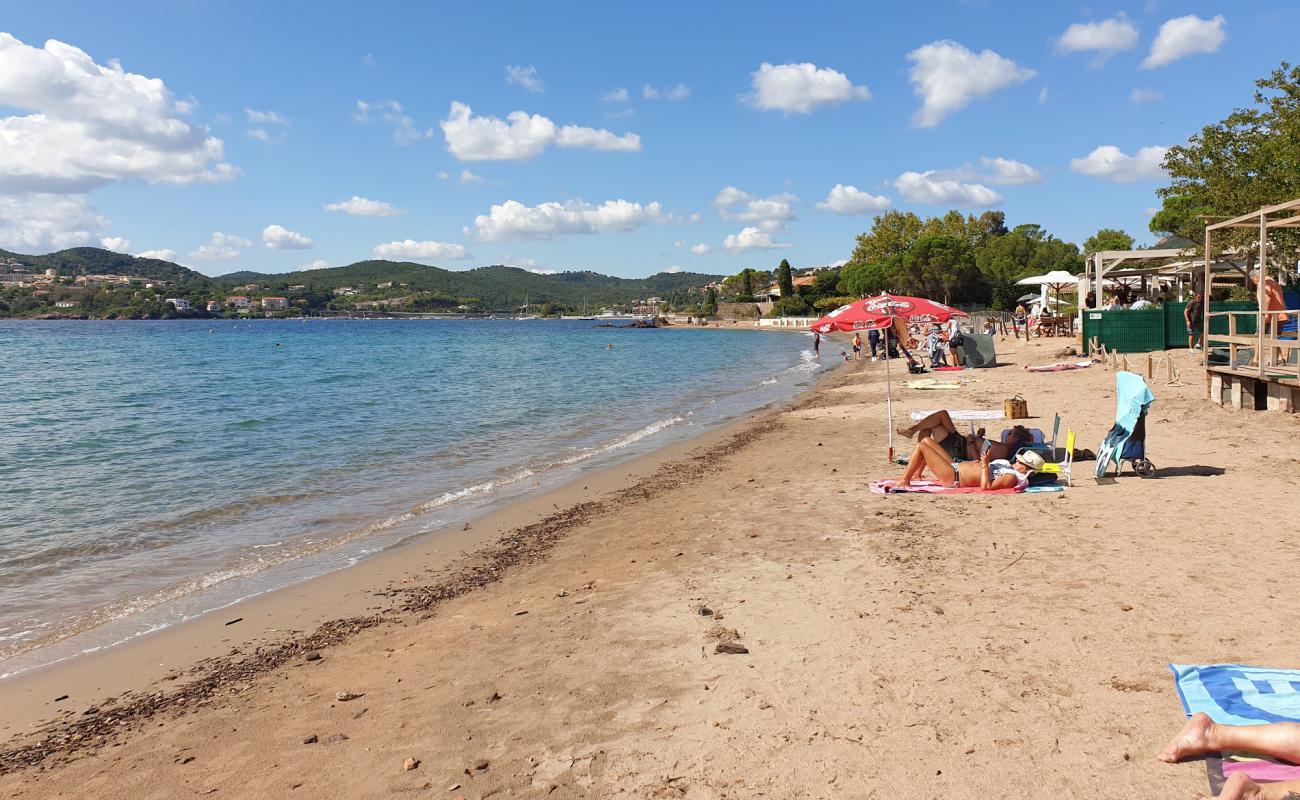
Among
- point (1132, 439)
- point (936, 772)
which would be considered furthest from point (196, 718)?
point (1132, 439)

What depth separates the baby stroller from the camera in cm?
842

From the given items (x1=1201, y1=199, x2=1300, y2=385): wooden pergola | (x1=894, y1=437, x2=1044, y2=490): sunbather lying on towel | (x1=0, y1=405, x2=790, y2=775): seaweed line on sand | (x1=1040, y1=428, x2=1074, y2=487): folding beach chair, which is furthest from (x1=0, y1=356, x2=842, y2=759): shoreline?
(x1=1201, y1=199, x2=1300, y2=385): wooden pergola

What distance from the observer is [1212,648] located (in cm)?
441

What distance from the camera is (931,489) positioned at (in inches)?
350

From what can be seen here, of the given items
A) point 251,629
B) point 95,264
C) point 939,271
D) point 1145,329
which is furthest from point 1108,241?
point 95,264

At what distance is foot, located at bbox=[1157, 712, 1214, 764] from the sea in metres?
6.92

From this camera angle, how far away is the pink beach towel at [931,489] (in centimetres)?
862

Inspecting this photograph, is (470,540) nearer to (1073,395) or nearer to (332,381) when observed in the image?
(1073,395)

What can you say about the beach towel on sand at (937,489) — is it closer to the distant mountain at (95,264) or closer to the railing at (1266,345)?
the railing at (1266,345)

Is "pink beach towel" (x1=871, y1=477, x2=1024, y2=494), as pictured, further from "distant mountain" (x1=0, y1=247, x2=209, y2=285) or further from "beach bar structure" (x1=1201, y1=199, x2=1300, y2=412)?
"distant mountain" (x1=0, y1=247, x2=209, y2=285)

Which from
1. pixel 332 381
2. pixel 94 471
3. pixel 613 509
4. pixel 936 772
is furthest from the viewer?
pixel 332 381

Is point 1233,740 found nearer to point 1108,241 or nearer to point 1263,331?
point 1263,331

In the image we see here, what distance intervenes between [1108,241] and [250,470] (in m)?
80.1

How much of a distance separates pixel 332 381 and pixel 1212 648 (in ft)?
112
